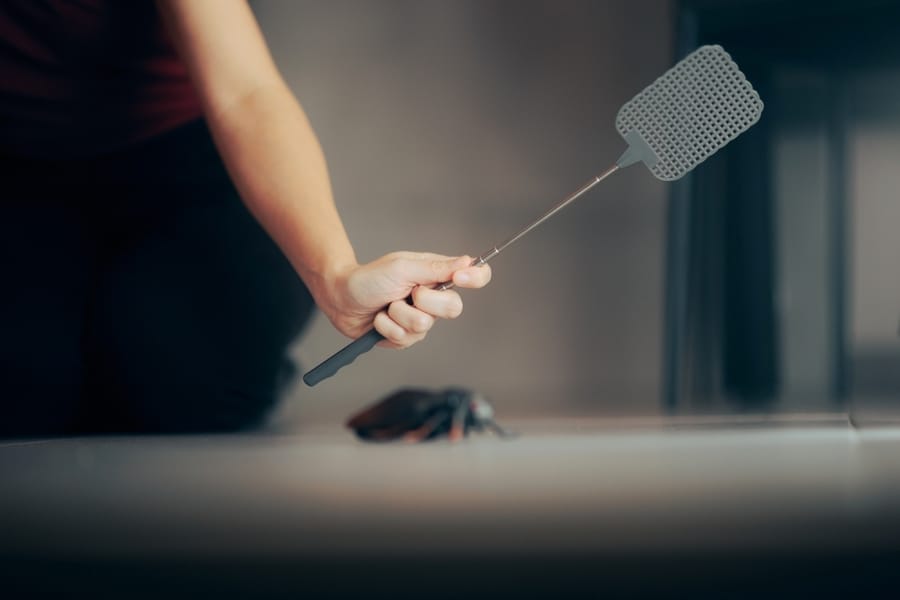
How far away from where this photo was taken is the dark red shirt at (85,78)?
99cm

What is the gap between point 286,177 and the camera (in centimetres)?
74

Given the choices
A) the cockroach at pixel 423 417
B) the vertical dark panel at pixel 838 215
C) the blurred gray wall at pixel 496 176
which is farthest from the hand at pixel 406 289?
the vertical dark panel at pixel 838 215

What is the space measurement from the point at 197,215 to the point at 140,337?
7.6 inches

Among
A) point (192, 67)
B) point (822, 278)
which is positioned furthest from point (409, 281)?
point (822, 278)

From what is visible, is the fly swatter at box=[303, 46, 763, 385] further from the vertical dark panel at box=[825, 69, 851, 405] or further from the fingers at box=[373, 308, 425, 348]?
the vertical dark panel at box=[825, 69, 851, 405]

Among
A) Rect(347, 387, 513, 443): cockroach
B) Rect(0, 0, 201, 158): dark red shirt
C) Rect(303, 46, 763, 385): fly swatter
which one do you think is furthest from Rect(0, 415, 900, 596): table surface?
Rect(0, 0, 201, 158): dark red shirt

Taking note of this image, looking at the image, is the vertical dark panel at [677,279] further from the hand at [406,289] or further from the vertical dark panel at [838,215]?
the hand at [406,289]

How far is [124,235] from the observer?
1083mm

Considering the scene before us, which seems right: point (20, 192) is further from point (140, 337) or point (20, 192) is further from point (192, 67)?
point (192, 67)

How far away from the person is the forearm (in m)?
0.15

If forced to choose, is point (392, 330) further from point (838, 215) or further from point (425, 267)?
point (838, 215)

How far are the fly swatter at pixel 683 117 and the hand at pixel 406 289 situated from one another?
3cm

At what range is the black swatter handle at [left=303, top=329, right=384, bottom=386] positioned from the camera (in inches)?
24.7

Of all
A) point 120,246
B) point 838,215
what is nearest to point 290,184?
point 120,246
